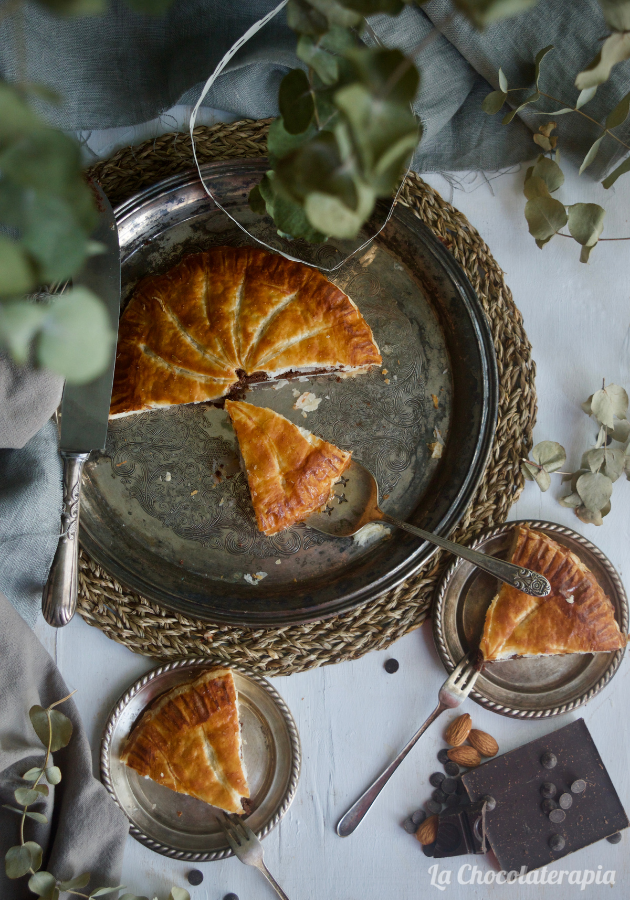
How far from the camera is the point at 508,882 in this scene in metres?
2.74

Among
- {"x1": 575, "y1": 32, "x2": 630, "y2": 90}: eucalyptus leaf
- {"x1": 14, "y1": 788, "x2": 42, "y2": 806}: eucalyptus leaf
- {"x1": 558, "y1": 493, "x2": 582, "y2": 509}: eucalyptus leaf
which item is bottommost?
{"x1": 14, "y1": 788, "x2": 42, "y2": 806}: eucalyptus leaf

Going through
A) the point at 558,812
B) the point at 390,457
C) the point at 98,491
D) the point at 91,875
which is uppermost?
the point at 390,457

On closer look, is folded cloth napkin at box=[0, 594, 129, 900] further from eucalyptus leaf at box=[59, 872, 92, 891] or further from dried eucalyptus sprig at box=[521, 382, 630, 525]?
dried eucalyptus sprig at box=[521, 382, 630, 525]

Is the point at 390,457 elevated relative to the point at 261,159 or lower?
lower

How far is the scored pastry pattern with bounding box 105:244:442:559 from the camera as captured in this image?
2.71m

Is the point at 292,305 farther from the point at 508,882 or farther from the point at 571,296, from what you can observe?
the point at 508,882

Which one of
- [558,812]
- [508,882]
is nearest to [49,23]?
[558,812]

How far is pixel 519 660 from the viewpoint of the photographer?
109 inches

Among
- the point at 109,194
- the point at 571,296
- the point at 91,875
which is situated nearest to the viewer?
the point at 91,875

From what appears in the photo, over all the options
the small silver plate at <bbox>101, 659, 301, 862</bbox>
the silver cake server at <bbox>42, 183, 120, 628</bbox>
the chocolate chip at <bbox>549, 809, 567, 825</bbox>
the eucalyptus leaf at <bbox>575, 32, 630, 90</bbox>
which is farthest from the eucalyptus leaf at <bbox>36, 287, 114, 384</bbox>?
the chocolate chip at <bbox>549, 809, 567, 825</bbox>

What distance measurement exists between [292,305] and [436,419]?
77cm

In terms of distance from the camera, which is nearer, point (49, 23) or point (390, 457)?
point (49, 23)

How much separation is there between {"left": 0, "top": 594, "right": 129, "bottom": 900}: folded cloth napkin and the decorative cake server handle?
0.16 metres

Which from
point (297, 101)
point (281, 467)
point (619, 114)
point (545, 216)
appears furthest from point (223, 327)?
point (619, 114)
